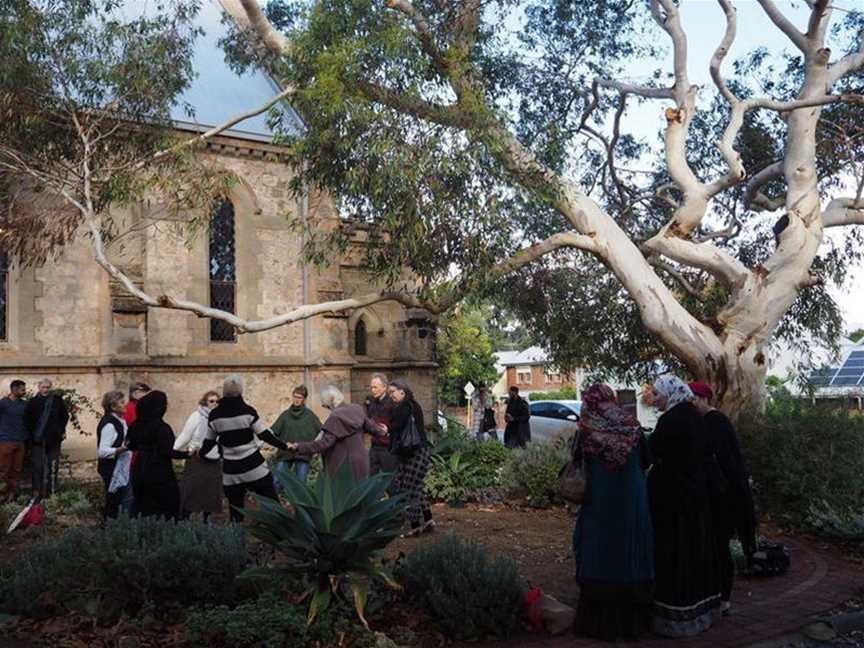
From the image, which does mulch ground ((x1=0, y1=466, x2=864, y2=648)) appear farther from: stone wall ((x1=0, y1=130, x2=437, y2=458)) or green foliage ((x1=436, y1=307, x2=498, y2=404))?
green foliage ((x1=436, y1=307, x2=498, y2=404))

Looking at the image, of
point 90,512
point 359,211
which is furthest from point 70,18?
point 90,512

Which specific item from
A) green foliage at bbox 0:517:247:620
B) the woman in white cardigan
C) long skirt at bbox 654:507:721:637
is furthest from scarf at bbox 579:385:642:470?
the woman in white cardigan

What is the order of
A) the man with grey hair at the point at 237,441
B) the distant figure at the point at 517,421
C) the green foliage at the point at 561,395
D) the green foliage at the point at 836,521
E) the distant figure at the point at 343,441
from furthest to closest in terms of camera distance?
the green foliage at the point at 561,395 → the distant figure at the point at 517,421 → the green foliage at the point at 836,521 → the distant figure at the point at 343,441 → the man with grey hair at the point at 237,441

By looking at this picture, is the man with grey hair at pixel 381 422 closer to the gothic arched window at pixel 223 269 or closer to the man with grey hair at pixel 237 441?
the man with grey hair at pixel 237 441

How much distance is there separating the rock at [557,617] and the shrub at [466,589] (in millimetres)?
189

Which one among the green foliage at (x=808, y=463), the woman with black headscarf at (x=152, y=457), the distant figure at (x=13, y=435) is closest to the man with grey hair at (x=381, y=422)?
the woman with black headscarf at (x=152, y=457)

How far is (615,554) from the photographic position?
18.9 ft

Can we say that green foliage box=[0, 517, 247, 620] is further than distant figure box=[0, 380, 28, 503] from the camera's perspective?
No

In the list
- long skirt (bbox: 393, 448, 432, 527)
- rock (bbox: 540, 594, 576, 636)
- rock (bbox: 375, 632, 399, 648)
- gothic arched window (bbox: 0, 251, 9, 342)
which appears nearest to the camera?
rock (bbox: 375, 632, 399, 648)

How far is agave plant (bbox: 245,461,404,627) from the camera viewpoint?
18.3 ft

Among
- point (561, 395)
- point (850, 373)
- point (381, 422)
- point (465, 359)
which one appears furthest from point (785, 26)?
point (561, 395)

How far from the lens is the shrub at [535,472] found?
476 inches

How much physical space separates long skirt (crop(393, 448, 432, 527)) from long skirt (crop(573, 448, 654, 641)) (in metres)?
3.70

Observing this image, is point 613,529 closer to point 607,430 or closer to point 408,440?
point 607,430
